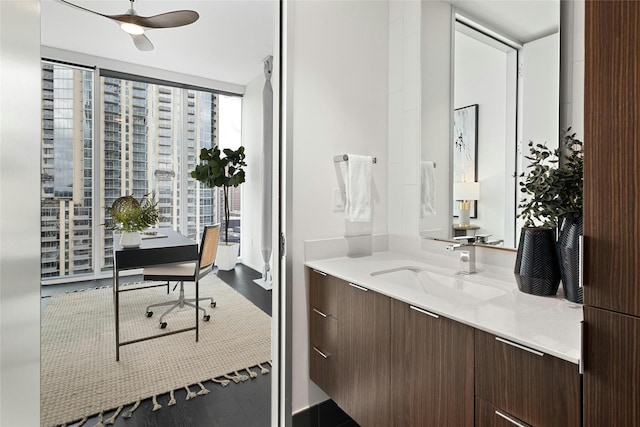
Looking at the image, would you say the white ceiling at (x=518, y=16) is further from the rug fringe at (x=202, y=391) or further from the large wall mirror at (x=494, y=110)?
the rug fringe at (x=202, y=391)

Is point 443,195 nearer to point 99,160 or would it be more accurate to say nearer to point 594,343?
point 594,343

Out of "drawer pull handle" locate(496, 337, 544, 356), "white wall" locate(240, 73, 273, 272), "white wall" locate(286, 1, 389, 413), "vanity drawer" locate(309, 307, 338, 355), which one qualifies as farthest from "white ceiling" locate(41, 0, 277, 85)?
"drawer pull handle" locate(496, 337, 544, 356)

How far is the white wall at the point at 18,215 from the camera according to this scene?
0.92ft

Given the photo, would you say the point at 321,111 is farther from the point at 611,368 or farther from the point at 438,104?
the point at 611,368

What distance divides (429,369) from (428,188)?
3.12 feet

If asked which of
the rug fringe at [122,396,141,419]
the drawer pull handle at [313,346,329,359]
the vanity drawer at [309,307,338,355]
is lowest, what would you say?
the rug fringe at [122,396,141,419]

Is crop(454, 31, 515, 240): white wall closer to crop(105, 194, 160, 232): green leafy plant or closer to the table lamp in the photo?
the table lamp

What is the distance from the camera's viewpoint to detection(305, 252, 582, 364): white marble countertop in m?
0.78

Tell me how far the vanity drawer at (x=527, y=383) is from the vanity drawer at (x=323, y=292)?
665 millimetres

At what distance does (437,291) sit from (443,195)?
51cm

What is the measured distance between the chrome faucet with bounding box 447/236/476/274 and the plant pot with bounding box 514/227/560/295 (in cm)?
28

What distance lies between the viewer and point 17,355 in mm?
325

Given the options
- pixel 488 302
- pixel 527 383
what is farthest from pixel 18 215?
pixel 488 302

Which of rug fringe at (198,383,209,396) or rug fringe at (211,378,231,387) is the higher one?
rug fringe at (211,378,231,387)
